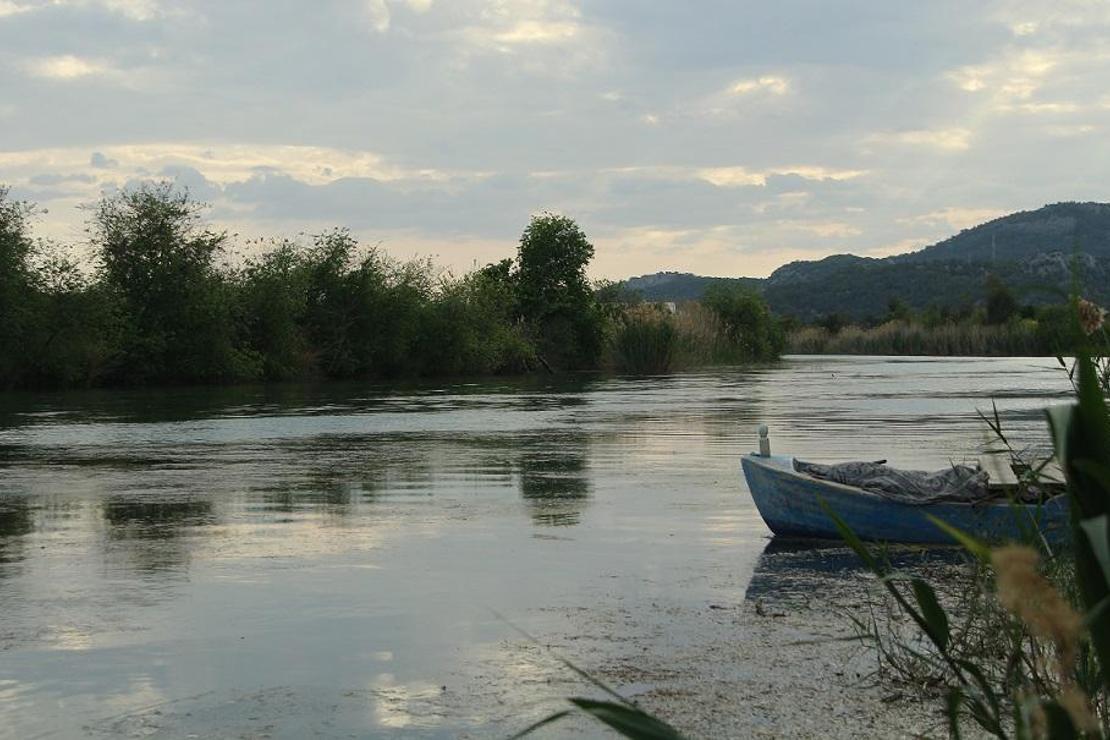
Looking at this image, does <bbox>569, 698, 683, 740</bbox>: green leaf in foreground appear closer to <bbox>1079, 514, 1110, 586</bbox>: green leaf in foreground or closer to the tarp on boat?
<bbox>1079, 514, 1110, 586</bbox>: green leaf in foreground

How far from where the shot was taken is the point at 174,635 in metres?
8.70

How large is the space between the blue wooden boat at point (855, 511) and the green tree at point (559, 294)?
201 ft

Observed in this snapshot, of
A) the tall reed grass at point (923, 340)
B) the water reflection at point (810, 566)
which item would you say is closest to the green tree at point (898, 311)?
the tall reed grass at point (923, 340)

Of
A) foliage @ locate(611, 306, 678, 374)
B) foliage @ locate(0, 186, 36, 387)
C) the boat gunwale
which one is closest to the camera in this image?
the boat gunwale

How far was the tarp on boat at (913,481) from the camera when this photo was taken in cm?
1130

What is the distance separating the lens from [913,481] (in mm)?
11773

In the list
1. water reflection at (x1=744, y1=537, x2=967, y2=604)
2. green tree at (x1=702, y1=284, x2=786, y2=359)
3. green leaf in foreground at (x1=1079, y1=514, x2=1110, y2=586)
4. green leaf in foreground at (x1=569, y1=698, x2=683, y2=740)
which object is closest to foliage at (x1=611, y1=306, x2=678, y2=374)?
green tree at (x1=702, y1=284, x2=786, y2=359)

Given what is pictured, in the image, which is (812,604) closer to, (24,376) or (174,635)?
(174,635)

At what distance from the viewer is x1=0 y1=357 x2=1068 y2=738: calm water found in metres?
7.28

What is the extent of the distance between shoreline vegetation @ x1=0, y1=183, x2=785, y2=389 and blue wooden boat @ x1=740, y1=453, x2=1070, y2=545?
40.4 metres

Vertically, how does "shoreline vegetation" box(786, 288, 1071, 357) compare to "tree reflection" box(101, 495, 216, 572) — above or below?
above

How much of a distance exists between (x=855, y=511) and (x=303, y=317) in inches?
2103

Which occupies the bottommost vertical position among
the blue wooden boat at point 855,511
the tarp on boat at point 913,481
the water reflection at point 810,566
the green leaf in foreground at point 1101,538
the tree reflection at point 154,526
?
the water reflection at point 810,566

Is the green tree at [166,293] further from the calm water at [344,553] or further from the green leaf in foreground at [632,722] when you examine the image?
the green leaf in foreground at [632,722]
